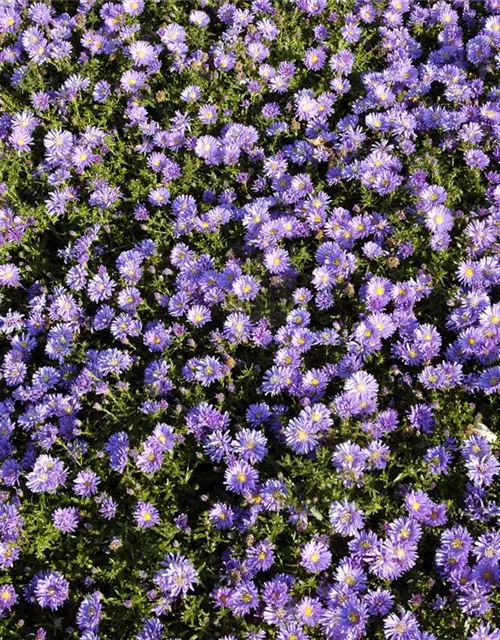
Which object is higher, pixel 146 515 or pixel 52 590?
pixel 146 515

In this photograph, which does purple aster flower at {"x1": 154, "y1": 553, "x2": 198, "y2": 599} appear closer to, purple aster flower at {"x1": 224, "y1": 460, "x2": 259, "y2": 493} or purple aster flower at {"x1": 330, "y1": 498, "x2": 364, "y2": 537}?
purple aster flower at {"x1": 224, "y1": 460, "x2": 259, "y2": 493}

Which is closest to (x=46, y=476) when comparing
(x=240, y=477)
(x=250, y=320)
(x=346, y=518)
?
(x=240, y=477)

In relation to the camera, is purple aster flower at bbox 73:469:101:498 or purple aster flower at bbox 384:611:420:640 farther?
purple aster flower at bbox 73:469:101:498

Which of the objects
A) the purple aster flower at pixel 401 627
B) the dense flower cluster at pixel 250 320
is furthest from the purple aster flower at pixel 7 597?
the purple aster flower at pixel 401 627

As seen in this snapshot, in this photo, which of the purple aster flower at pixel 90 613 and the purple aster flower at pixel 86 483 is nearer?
the purple aster flower at pixel 90 613

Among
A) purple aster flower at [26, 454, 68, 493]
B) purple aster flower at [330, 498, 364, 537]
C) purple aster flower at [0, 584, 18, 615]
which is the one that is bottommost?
purple aster flower at [0, 584, 18, 615]

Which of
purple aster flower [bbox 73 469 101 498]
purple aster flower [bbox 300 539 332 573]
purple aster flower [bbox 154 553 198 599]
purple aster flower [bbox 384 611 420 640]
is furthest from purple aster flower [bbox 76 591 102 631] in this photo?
purple aster flower [bbox 384 611 420 640]

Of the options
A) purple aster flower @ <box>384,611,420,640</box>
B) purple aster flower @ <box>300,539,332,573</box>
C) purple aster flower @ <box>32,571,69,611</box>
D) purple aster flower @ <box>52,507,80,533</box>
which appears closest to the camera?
purple aster flower @ <box>384,611,420,640</box>

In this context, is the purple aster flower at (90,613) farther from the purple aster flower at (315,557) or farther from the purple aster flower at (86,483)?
the purple aster flower at (315,557)

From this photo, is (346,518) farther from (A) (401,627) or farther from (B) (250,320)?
(B) (250,320)

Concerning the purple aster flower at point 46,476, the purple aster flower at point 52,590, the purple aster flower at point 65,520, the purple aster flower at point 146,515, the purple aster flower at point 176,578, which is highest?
the purple aster flower at point 46,476
